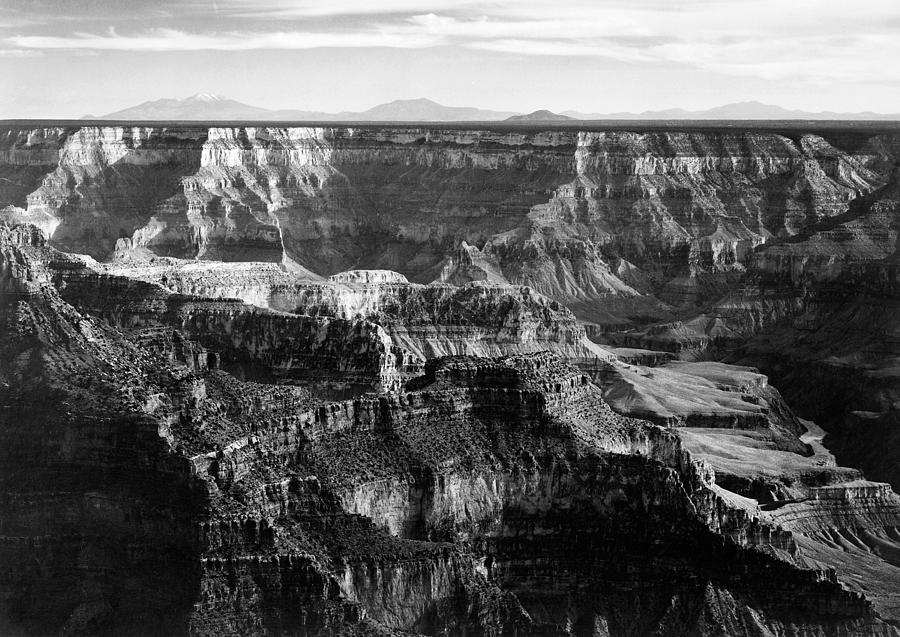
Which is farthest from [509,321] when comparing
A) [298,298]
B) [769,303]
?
[769,303]

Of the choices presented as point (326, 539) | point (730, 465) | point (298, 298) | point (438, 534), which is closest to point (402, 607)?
point (326, 539)

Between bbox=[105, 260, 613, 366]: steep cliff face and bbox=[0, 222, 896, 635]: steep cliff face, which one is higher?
bbox=[0, 222, 896, 635]: steep cliff face

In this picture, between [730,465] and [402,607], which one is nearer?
[402,607]

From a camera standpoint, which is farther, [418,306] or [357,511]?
[418,306]

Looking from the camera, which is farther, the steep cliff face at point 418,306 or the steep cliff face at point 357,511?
the steep cliff face at point 418,306

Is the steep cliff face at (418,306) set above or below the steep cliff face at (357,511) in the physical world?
below

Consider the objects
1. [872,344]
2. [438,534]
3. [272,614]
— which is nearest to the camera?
[272,614]

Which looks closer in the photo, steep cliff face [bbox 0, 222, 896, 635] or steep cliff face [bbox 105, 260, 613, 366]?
steep cliff face [bbox 0, 222, 896, 635]

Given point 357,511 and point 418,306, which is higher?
point 357,511

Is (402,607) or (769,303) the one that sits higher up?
(402,607)

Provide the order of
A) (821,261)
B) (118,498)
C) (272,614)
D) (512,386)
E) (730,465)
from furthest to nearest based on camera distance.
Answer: (821,261), (730,465), (512,386), (118,498), (272,614)

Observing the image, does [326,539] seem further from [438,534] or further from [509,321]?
[509,321]
